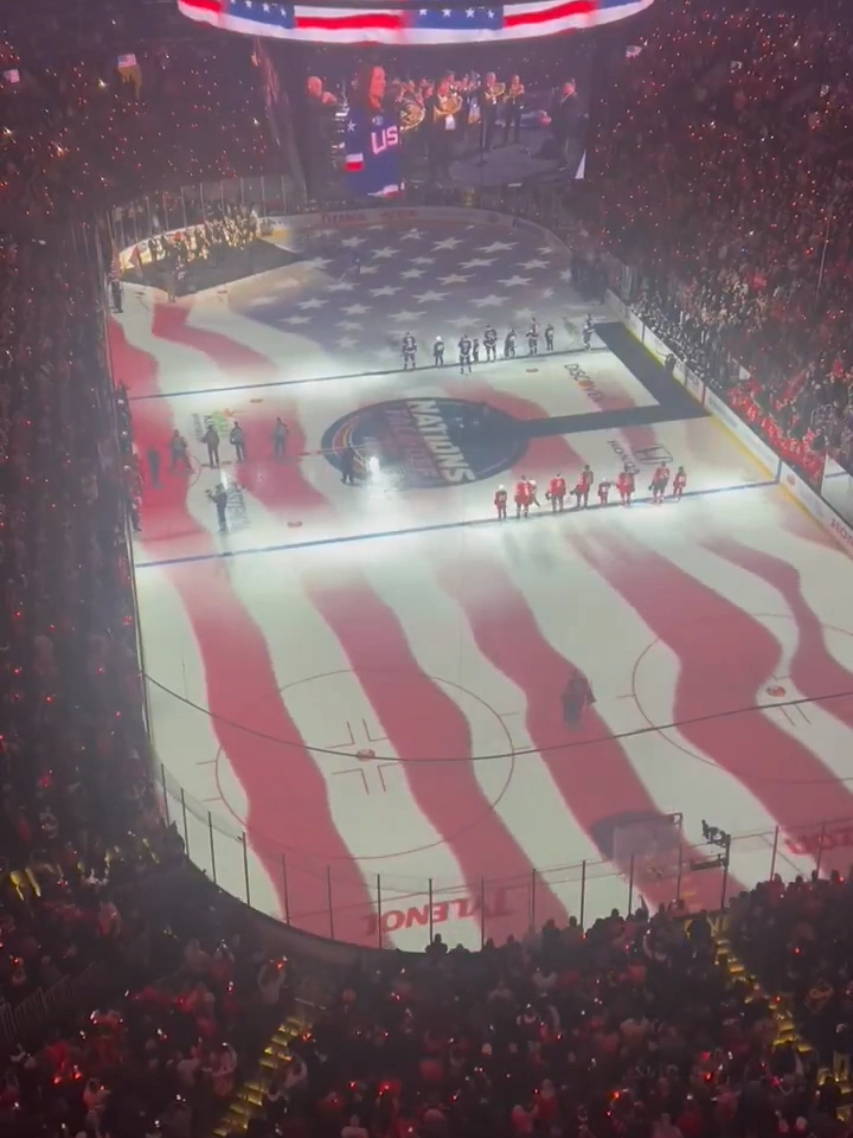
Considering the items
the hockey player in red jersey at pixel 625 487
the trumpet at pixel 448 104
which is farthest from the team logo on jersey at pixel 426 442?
the trumpet at pixel 448 104

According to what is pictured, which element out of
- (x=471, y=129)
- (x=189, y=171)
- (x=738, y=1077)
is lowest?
(x=738, y=1077)

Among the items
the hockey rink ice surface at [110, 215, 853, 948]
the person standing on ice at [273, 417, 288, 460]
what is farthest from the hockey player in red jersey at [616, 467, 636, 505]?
the person standing on ice at [273, 417, 288, 460]

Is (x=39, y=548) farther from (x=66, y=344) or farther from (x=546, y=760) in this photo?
(x=66, y=344)

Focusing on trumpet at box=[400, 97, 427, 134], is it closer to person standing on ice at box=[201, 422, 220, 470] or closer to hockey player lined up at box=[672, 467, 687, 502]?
hockey player lined up at box=[672, 467, 687, 502]

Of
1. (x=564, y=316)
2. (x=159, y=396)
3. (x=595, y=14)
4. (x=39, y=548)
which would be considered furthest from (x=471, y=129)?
(x=564, y=316)

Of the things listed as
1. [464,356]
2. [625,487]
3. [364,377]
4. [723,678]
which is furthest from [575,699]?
[464,356]

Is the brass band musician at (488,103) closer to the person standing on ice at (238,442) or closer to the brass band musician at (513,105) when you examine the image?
the brass band musician at (513,105)

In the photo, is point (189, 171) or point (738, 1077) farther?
point (189, 171)
